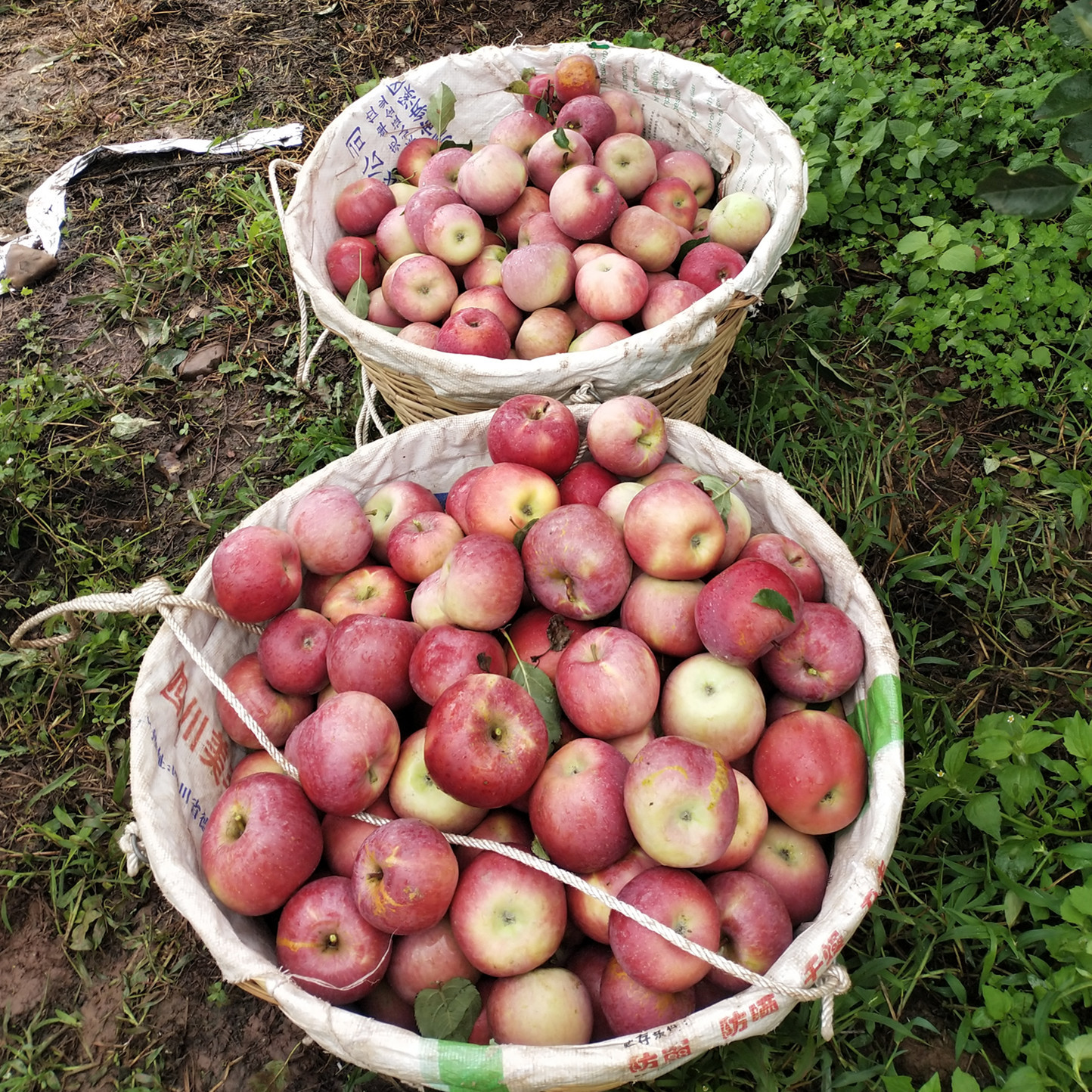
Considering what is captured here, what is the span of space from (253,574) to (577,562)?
735 millimetres

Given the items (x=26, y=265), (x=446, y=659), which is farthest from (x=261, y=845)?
(x=26, y=265)

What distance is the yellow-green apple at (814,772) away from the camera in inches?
63.6

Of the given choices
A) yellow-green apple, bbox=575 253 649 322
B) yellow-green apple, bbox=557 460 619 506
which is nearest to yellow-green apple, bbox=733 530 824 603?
yellow-green apple, bbox=557 460 619 506

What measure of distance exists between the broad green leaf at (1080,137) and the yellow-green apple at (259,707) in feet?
5.72

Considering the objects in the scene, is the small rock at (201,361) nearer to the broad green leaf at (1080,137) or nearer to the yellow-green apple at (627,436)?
the yellow-green apple at (627,436)

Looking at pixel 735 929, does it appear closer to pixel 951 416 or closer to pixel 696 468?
pixel 696 468

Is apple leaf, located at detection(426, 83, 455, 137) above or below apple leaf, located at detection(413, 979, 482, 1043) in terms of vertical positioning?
above

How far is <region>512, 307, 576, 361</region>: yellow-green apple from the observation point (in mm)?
2412

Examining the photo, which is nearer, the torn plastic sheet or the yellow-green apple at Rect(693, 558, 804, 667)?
the yellow-green apple at Rect(693, 558, 804, 667)

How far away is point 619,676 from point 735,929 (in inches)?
20.0

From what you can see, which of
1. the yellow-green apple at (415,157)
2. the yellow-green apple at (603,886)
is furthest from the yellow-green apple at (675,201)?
the yellow-green apple at (603,886)

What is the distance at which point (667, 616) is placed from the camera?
1812 mm

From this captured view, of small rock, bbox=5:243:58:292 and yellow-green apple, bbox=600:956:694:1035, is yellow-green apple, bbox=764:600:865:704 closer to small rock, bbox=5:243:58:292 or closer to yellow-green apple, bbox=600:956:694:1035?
yellow-green apple, bbox=600:956:694:1035

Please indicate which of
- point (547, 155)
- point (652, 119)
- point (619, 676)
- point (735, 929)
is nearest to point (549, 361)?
point (619, 676)
